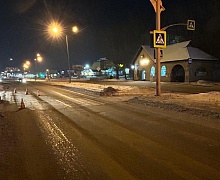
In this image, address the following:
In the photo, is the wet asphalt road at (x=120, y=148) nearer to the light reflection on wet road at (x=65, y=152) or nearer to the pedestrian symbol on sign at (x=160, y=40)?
the light reflection on wet road at (x=65, y=152)

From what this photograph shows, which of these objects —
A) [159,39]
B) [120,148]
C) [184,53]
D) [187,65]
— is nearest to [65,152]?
[120,148]

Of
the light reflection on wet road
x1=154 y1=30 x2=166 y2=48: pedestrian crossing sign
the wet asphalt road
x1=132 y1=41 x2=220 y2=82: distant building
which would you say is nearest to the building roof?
x1=132 y1=41 x2=220 y2=82: distant building

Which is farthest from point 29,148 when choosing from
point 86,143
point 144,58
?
point 144,58

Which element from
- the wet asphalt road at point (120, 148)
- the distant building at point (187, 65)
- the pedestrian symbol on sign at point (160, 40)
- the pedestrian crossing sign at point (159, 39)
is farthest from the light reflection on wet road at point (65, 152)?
the distant building at point (187, 65)

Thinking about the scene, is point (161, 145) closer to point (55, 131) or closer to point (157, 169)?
point (157, 169)

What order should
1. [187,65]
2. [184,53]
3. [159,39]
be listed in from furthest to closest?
[184,53], [187,65], [159,39]

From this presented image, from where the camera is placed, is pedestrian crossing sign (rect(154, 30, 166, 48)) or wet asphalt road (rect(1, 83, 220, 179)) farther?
pedestrian crossing sign (rect(154, 30, 166, 48))

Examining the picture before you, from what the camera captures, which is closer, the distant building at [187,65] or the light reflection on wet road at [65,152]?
the light reflection on wet road at [65,152]

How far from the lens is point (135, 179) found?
474 cm

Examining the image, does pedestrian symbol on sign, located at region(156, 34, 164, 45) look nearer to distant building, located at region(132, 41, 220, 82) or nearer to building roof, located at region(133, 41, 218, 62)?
distant building, located at region(132, 41, 220, 82)

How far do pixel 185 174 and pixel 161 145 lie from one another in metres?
2.01

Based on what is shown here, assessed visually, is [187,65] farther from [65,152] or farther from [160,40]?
[65,152]

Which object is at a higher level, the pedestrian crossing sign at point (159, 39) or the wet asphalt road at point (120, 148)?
the pedestrian crossing sign at point (159, 39)

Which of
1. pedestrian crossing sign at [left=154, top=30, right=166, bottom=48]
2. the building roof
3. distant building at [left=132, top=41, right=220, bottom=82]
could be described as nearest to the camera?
pedestrian crossing sign at [left=154, top=30, right=166, bottom=48]
